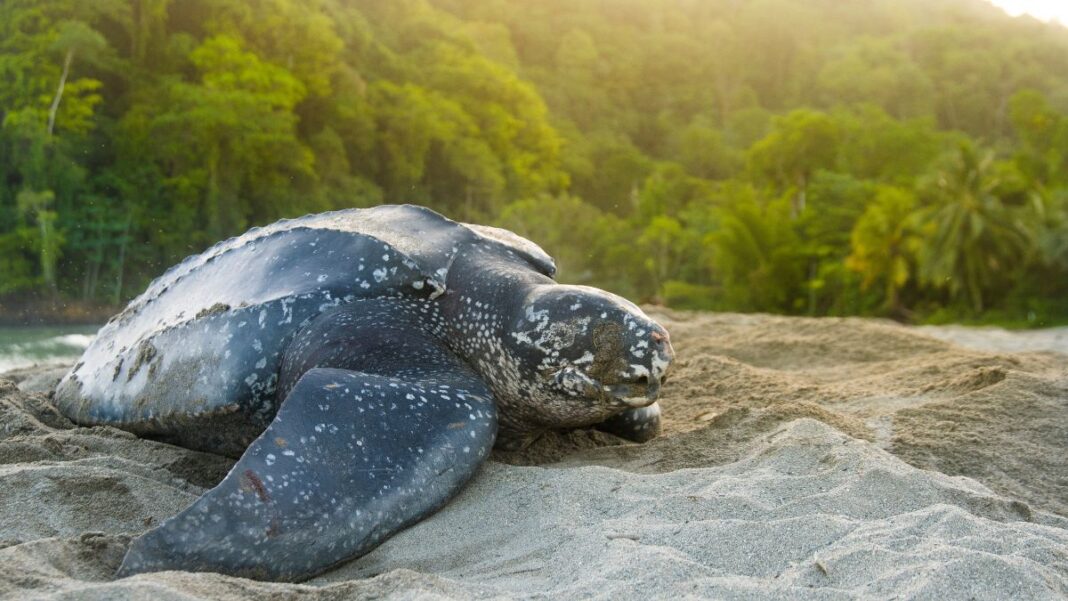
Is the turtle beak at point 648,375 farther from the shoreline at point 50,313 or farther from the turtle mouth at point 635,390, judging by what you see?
the shoreline at point 50,313

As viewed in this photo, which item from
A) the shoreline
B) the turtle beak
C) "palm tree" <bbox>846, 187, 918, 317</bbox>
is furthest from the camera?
"palm tree" <bbox>846, 187, 918, 317</bbox>

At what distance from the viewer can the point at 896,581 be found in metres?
1.67

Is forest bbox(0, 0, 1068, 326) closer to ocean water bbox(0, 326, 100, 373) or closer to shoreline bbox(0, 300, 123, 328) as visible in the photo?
shoreline bbox(0, 300, 123, 328)

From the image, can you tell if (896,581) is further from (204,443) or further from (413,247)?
(204,443)

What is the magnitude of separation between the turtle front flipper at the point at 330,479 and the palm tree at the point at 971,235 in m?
29.7

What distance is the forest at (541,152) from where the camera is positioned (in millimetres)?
20609

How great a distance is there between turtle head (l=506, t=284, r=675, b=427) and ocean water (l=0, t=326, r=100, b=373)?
531cm

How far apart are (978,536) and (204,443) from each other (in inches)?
91.8

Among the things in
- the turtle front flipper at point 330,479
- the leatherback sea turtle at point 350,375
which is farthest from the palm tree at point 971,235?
the turtle front flipper at point 330,479

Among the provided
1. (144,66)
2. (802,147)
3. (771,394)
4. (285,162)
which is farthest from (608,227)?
(771,394)

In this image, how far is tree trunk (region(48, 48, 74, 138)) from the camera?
66.7 ft

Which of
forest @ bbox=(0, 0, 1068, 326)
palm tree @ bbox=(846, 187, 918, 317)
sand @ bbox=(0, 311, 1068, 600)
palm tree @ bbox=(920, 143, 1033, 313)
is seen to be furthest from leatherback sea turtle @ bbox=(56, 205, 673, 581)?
palm tree @ bbox=(846, 187, 918, 317)

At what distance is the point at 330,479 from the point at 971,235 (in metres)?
30.9

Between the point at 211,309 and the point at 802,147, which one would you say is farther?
the point at 802,147
